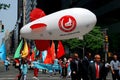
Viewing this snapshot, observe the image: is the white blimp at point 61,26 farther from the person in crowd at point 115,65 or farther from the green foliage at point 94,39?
the green foliage at point 94,39

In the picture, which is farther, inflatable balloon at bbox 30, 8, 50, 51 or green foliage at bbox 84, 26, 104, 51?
green foliage at bbox 84, 26, 104, 51

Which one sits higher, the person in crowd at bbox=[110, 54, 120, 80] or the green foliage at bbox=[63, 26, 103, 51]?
the green foliage at bbox=[63, 26, 103, 51]

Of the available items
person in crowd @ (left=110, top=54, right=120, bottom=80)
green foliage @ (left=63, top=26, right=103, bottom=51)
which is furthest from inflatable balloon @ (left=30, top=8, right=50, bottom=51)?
green foliage @ (left=63, top=26, right=103, bottom=51)

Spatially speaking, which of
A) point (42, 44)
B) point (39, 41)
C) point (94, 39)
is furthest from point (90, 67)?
point (94, 39)

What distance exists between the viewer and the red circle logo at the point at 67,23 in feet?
49.6

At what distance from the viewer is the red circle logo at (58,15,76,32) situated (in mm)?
15133

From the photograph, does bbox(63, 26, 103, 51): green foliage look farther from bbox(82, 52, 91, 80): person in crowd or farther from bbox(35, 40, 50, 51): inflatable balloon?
bbox(35, 40, 50, 51): inflatable balloon

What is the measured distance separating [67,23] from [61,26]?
8.2 inches

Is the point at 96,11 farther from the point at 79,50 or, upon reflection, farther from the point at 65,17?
the point at 65,17

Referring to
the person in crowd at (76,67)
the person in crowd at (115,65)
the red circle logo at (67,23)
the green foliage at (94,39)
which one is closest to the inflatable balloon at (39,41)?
the red circle logo at (67,23)

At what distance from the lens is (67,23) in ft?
50.0

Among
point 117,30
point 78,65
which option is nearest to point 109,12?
point 117,30

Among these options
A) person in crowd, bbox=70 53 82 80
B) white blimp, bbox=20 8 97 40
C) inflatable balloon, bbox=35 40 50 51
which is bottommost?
person in crowd, bbox=70 53 82 80

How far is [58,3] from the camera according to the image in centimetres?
13000
